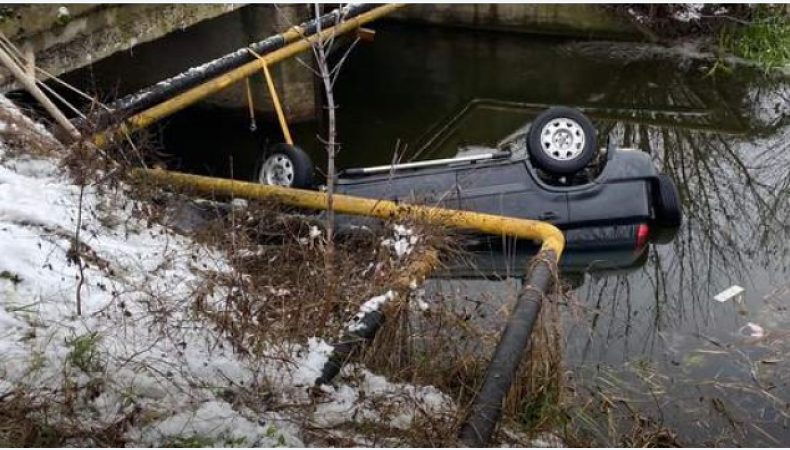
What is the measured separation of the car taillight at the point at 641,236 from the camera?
643 centimetres

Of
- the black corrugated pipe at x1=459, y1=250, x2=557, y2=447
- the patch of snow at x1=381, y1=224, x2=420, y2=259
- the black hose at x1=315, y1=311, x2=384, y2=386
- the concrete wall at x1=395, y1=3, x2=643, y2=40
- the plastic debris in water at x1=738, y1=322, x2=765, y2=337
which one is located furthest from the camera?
the concrete wall at x1=395, y1=3, x2=643, y2=40

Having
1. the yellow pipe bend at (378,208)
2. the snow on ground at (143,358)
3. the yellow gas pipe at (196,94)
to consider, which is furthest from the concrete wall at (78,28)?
the snow on ground at (143,358)

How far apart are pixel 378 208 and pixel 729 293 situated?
297 cm

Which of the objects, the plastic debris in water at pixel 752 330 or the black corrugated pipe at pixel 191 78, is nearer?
the plastic debris in water at pixel 752 330

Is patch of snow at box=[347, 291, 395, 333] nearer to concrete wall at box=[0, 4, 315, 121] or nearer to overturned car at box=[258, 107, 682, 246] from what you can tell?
overturned car at box=[258, 107, 682, 246]

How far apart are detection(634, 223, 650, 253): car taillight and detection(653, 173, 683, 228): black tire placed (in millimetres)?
356

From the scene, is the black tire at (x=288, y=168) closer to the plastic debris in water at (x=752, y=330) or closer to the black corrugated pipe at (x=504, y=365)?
the black corrugated pipe at (x=504, y=365)

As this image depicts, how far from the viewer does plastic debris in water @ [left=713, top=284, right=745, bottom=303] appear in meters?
6.16

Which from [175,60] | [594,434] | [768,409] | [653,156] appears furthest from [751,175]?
[175,60]

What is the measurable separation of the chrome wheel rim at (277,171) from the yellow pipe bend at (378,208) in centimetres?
84

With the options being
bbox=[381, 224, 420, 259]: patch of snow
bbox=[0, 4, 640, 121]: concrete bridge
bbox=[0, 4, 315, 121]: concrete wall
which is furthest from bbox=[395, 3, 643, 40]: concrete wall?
bbox=[381, 224, 420, 259]: patch of snow

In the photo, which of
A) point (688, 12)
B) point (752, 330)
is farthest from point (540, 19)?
point (752, 330)

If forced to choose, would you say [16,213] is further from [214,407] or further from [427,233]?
[427,233]

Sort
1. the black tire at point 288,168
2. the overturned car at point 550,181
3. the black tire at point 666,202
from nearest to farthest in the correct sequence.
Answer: the overturned car at point 550,181 → the black tire at point 288,168 → the black tire at point 666,202
